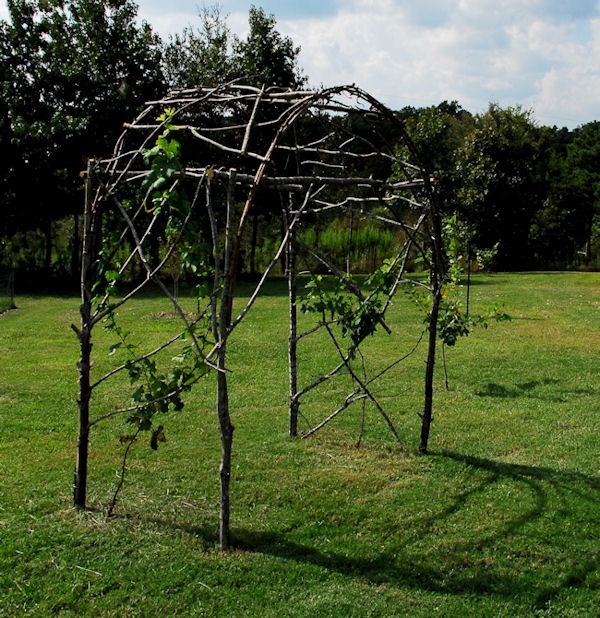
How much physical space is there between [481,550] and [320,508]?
3.24ft

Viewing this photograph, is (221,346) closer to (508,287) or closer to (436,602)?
(436,602)

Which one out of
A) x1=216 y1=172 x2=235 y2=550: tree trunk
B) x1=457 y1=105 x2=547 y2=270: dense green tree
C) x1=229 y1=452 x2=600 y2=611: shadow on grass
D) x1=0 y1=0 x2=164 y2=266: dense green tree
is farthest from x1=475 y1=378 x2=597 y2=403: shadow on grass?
x1=457 y1=105 x2=547 y2=270: dense green tree

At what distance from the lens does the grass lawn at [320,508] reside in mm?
3232

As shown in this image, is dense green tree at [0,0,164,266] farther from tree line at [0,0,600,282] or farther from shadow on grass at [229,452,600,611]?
shadow on grass at [229,452,600,611]

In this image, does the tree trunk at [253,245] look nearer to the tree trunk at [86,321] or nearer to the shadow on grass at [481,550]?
the tree trunk at [86,321]

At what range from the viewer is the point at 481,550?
3.68 metres

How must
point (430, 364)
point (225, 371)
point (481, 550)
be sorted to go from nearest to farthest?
point (225, 371)
point (481, 550)
point (430, 364)

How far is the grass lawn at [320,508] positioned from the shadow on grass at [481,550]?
1 cm

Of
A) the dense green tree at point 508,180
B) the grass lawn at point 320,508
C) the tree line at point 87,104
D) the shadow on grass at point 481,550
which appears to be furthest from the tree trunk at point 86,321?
the dense green tree at point 508,180

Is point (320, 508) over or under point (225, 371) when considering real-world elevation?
under

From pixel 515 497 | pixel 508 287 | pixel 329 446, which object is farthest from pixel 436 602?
pixel 508 287

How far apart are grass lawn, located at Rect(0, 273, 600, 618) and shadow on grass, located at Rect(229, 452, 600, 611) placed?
0.04ft

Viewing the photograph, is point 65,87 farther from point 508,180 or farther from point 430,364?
point 430,364

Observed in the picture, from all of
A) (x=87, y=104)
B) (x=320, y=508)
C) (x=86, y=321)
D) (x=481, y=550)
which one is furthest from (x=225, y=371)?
(x=87, y=104)
